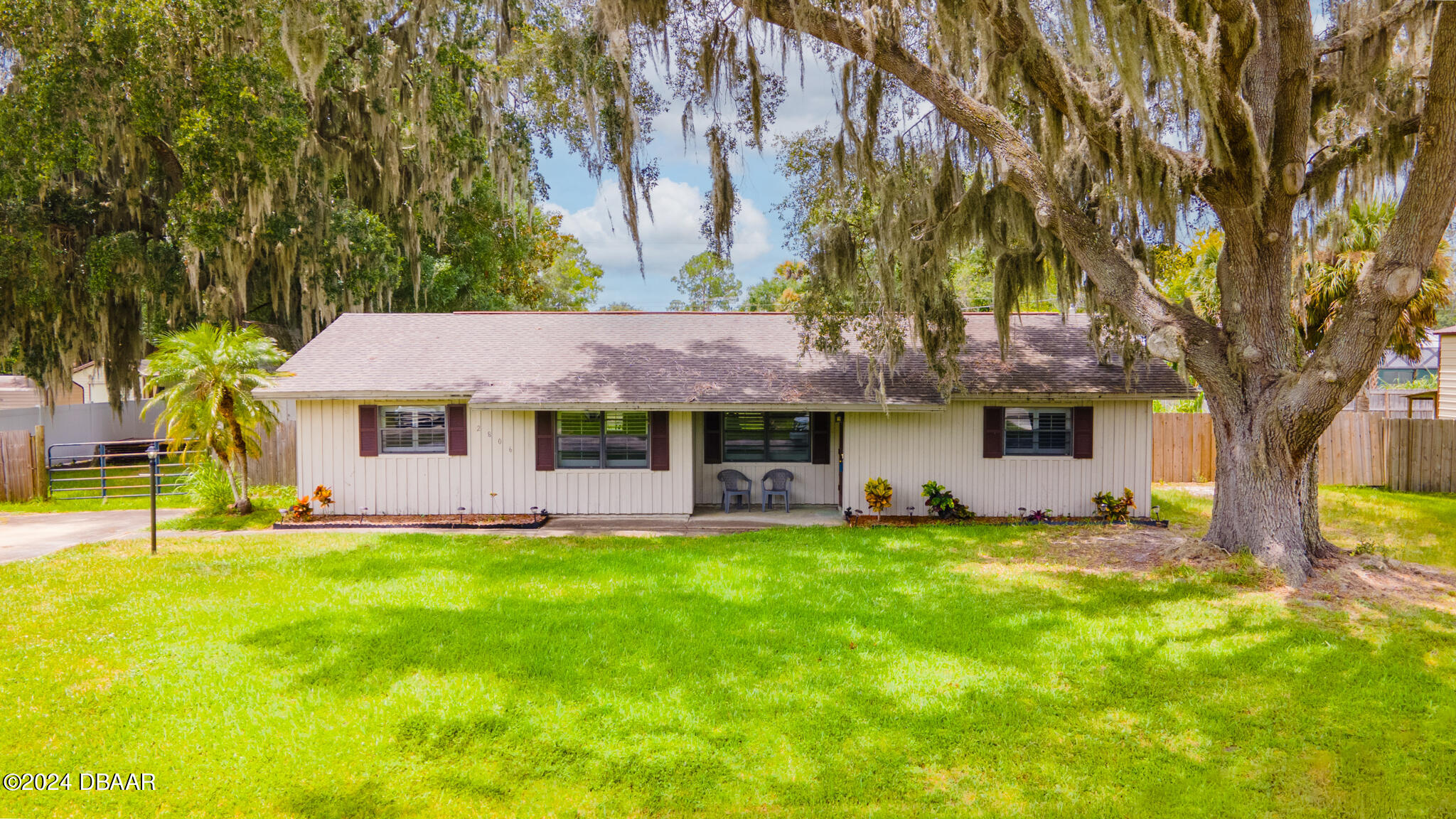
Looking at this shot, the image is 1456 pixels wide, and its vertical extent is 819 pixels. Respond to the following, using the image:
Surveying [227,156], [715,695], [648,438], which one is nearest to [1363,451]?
[648,438]

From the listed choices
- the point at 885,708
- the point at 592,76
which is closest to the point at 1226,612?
the point at 885,708

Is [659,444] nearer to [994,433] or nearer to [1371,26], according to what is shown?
[994,433]

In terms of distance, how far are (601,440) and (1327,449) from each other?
44.6 ft

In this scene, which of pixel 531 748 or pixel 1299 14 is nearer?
pixel 531 748

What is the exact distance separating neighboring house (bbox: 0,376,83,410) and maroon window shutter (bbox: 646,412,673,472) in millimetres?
15652

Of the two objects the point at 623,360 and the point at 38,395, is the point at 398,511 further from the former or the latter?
the point at 38,395

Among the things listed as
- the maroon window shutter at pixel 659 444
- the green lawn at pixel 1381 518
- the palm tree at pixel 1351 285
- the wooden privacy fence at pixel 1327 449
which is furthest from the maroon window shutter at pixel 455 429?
the palm tree at pixel 1351 285

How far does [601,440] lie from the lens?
11648 mm

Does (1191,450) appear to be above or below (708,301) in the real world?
below

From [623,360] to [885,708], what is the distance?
28.1 feet

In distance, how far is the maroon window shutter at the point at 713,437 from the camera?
12336mm

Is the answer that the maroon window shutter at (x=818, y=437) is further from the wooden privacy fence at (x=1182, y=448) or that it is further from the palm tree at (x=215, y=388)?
the palm tree at (x=215, y=388)

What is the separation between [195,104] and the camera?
1248cm

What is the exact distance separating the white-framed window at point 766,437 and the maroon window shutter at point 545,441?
274cm
